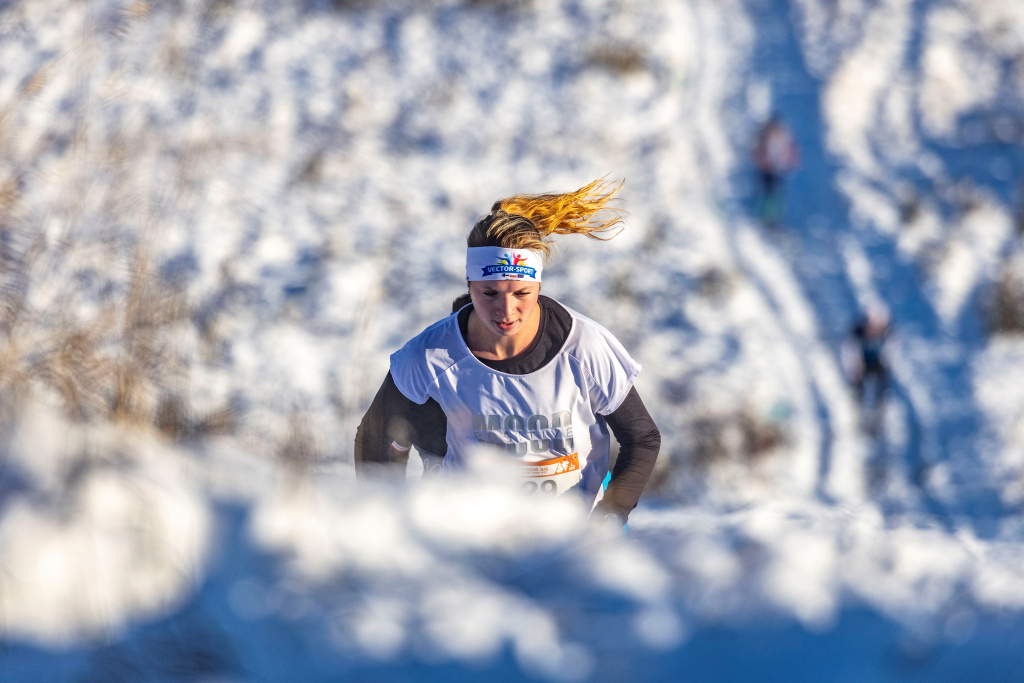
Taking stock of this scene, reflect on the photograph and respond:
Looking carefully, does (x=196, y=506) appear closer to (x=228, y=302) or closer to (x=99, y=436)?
(x=99, y=436)

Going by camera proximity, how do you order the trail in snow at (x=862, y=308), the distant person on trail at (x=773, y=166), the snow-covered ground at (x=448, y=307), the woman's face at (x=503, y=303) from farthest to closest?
the distant person on trail at (x=773, y=166) < the trail in snow at (x=862, y=308) < the woman's face at (x=503, y=303) < the snow-covered ground at (x=448, y=307)

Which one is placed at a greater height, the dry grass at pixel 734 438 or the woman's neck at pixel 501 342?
the woman's neck at pixel 501 342

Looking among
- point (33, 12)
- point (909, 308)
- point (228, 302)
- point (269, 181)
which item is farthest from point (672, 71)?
point (33, 12)

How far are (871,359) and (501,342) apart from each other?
4.43 m

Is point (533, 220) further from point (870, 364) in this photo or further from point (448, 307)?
point (870, 364)

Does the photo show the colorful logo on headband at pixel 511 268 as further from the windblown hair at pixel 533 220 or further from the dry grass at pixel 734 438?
the dry grass at pixel 734 438

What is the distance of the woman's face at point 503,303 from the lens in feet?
7.12

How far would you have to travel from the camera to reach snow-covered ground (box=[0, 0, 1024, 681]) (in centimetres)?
107

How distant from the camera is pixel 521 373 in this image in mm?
2238

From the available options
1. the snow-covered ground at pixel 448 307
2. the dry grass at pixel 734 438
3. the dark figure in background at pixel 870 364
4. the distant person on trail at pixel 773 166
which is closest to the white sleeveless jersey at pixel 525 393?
the snow-covered ground at pixel 448 307

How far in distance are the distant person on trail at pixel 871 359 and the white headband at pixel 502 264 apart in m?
4.35

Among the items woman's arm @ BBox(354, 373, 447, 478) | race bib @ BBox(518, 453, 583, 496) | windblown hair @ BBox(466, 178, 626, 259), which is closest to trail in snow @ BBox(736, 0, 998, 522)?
race bib @ BBox(518, 453, 583, 496)

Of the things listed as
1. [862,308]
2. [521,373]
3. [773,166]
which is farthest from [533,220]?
[773,166]

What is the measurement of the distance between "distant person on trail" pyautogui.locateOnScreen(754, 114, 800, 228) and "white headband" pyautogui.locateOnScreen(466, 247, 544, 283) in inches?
230
